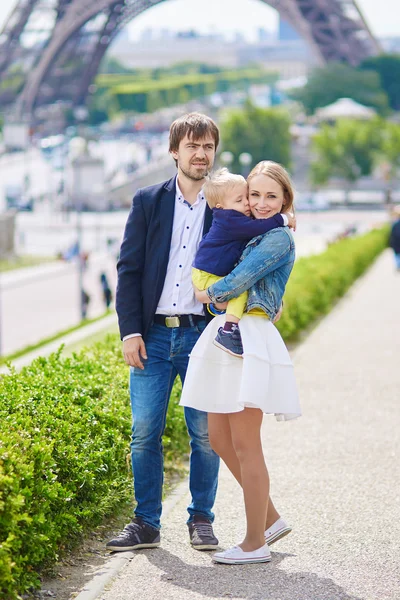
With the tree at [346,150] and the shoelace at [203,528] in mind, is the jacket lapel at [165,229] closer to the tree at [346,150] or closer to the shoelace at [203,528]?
the shoelace at [203,528]

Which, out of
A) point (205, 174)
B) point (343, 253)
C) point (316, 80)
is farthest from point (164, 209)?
point (316, 80)

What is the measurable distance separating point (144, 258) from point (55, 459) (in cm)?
86

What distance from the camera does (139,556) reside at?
13.6ft

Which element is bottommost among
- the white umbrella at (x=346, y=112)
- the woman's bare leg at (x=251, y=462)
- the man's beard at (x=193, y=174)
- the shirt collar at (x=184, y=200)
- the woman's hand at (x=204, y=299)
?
the woman's bare leg at (x=251, y=462)

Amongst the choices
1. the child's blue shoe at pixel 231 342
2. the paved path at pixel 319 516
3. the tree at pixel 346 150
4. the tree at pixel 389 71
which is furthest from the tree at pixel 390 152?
the child's blue shoe at pixel 231 342

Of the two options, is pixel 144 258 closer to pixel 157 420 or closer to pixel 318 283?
pixel 157 420

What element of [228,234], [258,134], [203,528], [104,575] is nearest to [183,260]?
[228,234]

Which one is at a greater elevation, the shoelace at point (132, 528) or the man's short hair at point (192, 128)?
the man's short hair at point (192, 128)

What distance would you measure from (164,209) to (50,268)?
1304 inches

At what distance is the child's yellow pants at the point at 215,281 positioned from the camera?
3895mm

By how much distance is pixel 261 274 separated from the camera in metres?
3.87

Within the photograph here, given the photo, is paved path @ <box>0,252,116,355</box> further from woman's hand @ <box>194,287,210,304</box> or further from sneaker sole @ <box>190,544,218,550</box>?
woman's hand @ <box>194,287,210,304</box>

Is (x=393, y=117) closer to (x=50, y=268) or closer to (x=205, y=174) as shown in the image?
(x=50, y=268)

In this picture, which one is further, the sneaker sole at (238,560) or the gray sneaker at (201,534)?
the gray sneaker at (201,534)
